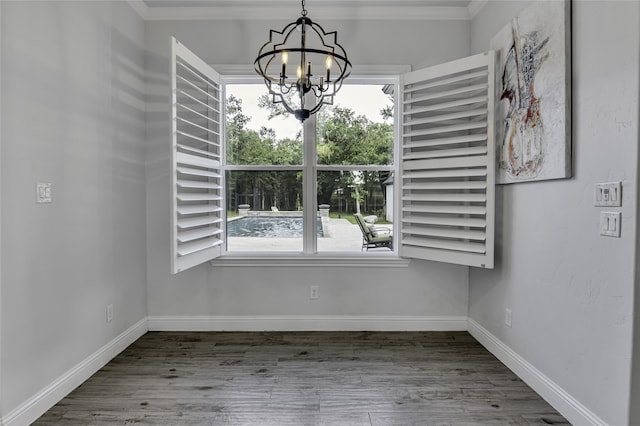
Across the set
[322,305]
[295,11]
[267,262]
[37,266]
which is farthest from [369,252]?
[37,266]

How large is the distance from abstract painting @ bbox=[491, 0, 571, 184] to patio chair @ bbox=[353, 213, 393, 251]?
3.50 ft

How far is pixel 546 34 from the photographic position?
2.16 metres

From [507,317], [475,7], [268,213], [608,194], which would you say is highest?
[475,7]

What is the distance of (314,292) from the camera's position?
10.9ft

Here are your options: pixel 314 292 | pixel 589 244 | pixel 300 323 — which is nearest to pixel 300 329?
pixel 300 323

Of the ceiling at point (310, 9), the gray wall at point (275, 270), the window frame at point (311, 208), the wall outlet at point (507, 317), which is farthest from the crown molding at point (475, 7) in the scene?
the wall outlet at point (507, 317)

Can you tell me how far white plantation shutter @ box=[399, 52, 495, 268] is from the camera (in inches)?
108

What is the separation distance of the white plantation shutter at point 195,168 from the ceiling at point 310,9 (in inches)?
21.2

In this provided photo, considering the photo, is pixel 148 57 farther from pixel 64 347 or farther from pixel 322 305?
pixel 322 305

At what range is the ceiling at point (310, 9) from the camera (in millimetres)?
3105

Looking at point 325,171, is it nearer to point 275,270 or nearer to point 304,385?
point 275,270

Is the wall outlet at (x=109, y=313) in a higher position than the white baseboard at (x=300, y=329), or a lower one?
higher

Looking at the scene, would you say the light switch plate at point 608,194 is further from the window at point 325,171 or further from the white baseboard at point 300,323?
the white baseboard at point 300,323

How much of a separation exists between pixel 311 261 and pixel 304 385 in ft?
3.80
